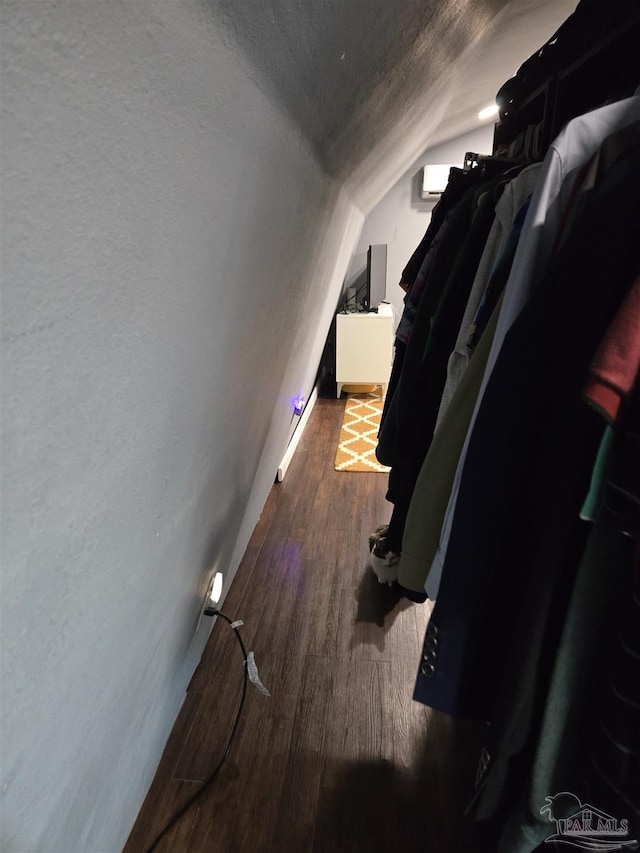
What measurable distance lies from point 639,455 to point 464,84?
2.23m

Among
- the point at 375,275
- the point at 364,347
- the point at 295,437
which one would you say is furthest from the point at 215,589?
the point at 375,275

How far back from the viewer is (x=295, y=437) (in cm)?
300

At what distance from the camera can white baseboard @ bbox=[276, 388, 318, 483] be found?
263 centimetres

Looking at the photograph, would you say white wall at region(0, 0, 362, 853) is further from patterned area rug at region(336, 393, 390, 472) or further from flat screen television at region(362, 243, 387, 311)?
flat screen television at region(362, 243, 387, 311)

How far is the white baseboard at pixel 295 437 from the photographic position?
2.63 m

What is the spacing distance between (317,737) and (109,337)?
4.27ft

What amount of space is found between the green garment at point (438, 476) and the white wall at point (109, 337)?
416mm

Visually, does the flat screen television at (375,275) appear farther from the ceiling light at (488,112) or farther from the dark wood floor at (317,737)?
the dark wood floor at (317,737)

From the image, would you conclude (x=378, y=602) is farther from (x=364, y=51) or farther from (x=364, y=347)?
(x=364, y=347)

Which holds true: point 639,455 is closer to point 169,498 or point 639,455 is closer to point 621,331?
point 621,331

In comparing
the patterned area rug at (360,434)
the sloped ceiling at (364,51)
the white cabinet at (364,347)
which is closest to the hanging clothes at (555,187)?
the sloped ceiling at (364,51)

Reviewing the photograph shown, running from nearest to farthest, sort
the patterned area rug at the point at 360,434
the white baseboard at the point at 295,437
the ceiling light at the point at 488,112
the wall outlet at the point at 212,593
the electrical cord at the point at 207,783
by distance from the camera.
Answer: the electrical cord at the point at 207,783, the wall outlet at the point at 212,593, the white baseboard at the point at 295,437, the patterned area rug at the point at 360,434, the ceiling light at the point at 488,112

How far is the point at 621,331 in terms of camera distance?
0.49 m

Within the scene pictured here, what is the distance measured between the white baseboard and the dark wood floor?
72 centimetres
